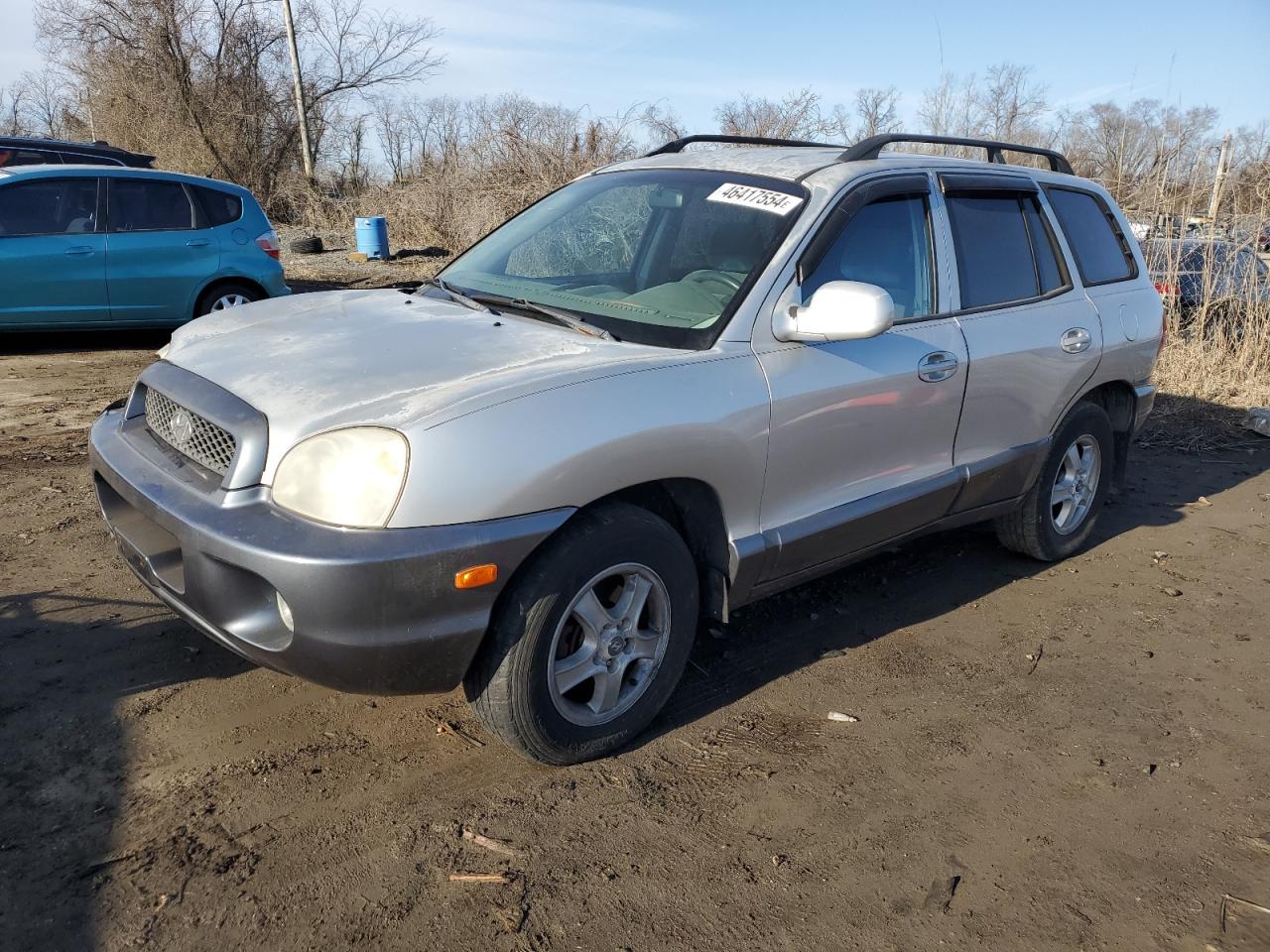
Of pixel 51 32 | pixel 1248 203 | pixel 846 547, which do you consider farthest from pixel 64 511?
pixel 51 32

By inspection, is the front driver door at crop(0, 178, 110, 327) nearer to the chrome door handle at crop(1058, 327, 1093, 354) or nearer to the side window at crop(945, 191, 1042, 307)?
the side window at crop(945, 191, 1042, 307)

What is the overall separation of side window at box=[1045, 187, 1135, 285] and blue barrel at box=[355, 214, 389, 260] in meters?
11.8

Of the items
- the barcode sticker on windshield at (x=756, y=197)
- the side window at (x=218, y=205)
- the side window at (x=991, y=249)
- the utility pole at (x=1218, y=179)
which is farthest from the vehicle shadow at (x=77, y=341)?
the utility pole at (x=1218, y=179)

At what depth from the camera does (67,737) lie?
306 cm

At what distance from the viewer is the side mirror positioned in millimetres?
3174

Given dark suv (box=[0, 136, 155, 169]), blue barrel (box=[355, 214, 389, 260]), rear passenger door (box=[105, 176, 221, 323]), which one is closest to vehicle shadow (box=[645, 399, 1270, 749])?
rear passenger door (box=[105, 176, 221, 323])

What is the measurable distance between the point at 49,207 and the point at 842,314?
7.86 m

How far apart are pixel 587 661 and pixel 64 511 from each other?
322 cm

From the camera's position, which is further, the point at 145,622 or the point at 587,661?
the point at 145,622

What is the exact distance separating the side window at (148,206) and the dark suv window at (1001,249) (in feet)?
24.5

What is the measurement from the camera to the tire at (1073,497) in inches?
189

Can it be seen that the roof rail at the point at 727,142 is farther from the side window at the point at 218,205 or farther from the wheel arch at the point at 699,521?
the side window at the point at 218,205

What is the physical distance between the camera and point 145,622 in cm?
378

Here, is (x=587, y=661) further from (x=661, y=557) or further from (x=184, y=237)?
(x=184, y=237)
